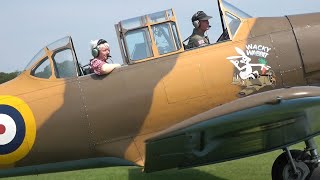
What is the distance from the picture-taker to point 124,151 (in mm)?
4812

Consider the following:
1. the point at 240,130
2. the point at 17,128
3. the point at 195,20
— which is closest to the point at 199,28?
the point at 195,20

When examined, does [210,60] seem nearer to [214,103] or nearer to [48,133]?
[214,103]

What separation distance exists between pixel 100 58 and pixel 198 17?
1.40m

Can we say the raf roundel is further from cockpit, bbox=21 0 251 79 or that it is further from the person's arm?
the person's arm

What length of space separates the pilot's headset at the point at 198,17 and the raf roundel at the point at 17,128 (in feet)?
7.73

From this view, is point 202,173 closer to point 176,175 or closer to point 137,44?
point 176,175

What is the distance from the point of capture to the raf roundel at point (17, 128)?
483cm

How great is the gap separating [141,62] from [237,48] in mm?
1151

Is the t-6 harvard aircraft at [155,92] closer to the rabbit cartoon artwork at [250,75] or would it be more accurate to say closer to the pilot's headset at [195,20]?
the rabbit cartoon artwork at [250,75]

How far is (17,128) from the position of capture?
15.8 feet

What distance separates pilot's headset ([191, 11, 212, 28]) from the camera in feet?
17.4

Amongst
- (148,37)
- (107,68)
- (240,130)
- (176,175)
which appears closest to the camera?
(240,130)

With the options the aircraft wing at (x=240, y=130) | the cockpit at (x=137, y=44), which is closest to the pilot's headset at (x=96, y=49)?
the cockpit at (x=137, y=44)

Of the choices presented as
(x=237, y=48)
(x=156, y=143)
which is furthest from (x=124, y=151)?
(x=237, y=48)
